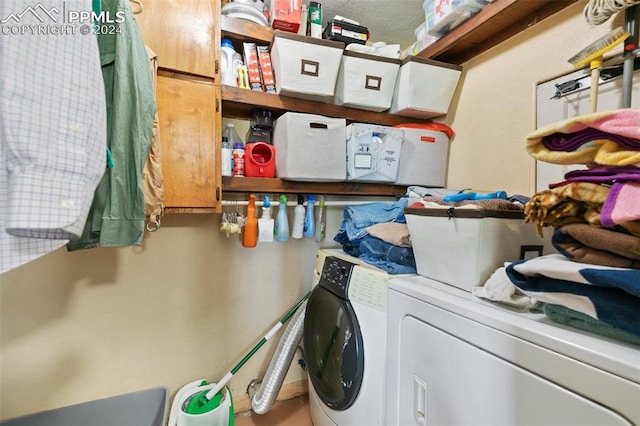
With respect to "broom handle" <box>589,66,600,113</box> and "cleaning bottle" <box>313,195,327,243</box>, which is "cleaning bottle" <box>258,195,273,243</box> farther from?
"broom handle" <box>589,66,600,113</box>

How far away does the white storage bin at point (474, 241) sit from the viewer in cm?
80

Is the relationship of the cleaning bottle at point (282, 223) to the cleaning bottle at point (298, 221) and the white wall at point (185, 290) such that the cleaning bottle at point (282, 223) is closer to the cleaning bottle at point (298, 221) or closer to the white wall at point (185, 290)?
the cleaning bottle at point (298, 221)

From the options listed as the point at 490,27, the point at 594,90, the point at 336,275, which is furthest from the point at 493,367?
the point at 490,27

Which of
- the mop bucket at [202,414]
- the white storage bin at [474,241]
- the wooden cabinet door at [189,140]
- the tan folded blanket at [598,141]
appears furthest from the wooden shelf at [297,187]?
the mop bucket at [202,414]

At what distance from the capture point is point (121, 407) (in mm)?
1299

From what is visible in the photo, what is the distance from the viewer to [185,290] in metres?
1.45

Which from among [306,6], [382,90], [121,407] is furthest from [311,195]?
[121,407]

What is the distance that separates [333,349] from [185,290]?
2.78ft

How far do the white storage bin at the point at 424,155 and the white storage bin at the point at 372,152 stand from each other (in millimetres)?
58

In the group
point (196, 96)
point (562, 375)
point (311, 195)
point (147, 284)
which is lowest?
point (147, 284)

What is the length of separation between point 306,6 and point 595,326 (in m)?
1.72

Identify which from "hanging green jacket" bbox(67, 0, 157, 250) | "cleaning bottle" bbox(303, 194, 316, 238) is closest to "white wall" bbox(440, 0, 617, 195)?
"cleaning bottle" bbox(303, 194, 316, 238)

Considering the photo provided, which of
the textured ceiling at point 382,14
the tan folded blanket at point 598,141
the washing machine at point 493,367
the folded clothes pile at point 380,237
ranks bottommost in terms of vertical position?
the washing machine at point 493,367

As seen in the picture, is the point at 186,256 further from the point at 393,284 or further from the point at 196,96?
the point at 393,284
